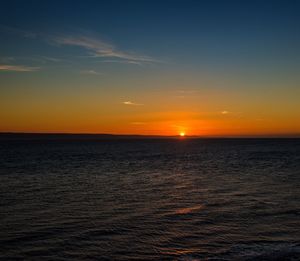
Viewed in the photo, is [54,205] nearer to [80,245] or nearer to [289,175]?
[80,245]

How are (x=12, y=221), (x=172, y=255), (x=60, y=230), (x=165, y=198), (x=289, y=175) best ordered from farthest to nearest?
(x=289, y=175)
(x=165, y=198)
(x=12, y=221)
(x=60, y=230)
(x=172, y=255)

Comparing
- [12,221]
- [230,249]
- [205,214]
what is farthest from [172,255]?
[12,221]

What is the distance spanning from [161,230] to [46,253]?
5299mm

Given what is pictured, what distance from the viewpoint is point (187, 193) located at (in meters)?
27.7

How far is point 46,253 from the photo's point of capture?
13805mm

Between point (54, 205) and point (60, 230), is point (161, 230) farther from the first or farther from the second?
point (54, 205)

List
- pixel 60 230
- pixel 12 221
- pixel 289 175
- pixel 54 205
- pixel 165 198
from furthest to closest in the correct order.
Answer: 1. pixel 289 175
2. pixel 165 198
3. pixel 54 205
4. pixel 12 221
5. pixel 60 230

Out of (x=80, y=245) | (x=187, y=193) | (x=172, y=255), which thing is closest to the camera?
(x=172, y=255)

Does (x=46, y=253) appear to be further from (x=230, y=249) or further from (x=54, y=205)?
(x=54, y=205)

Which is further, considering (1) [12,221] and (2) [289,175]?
(2) [289,175]

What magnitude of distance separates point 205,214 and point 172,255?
680 centimetres

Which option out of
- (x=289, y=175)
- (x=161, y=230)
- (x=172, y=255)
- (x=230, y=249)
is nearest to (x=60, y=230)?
(x=161, y=230)

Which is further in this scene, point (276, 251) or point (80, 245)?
point (80, 245)

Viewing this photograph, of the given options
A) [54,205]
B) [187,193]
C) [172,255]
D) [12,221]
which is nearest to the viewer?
[172,255]
